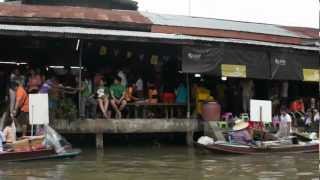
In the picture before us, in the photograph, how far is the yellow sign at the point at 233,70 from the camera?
21.7 meters

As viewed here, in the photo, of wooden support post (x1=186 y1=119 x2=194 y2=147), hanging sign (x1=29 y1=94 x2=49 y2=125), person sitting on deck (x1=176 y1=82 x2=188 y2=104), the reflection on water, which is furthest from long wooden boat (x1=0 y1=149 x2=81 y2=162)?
person sitting on deck (x1=176 y1=82 x2=188 y2=104)

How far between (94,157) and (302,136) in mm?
7401

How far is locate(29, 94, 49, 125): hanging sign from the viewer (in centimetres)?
1697

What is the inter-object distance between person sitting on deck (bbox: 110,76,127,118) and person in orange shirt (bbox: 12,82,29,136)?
2920 mm

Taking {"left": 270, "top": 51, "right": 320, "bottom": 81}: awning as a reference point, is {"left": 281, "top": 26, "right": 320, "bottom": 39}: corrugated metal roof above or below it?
above

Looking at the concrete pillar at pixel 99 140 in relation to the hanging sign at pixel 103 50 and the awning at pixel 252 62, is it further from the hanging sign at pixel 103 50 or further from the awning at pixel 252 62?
the hanging sign at pixel 103 50

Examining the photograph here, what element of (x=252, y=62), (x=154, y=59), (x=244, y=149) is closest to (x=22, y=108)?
(x=154, y=59)

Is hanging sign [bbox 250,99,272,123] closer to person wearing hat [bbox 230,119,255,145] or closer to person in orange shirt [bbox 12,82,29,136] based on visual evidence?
person wearing hat [bbox 230,119,255,145]

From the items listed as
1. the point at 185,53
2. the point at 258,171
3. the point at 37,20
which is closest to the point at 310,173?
the point at 258,171

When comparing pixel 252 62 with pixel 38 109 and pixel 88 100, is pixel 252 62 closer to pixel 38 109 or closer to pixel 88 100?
pixel 88 100

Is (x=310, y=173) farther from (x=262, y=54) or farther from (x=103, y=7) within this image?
(x=103, y=7)

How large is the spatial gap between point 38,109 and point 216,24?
13.0m

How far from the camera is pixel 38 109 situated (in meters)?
17.1

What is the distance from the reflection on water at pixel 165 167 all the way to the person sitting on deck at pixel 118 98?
176 centimetres
